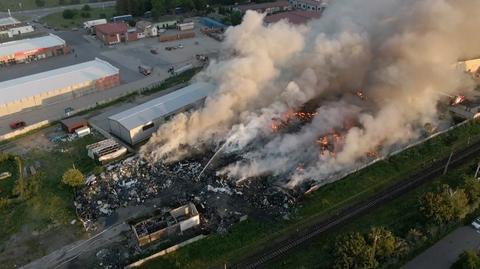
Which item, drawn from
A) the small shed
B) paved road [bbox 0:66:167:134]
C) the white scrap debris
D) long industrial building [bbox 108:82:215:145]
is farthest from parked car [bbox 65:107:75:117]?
the white scrap debris

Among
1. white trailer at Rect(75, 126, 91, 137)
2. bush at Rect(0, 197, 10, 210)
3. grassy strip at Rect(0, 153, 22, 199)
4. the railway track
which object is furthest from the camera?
white trailer at Rect(75, 126, 91, 137)

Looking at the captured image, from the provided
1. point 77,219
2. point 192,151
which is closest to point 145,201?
point 77,219

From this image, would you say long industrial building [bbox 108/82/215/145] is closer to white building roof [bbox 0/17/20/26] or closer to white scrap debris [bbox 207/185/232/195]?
white scrap debris [bbox 207/185/232/195]

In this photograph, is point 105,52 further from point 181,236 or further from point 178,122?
point 181,236

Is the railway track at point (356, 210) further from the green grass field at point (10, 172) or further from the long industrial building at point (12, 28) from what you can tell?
the long industrial building at point (12, 28)

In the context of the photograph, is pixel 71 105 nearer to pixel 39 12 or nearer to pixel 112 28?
pixel 112 28

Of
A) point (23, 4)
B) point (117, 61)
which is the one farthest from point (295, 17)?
point (23, 4)
